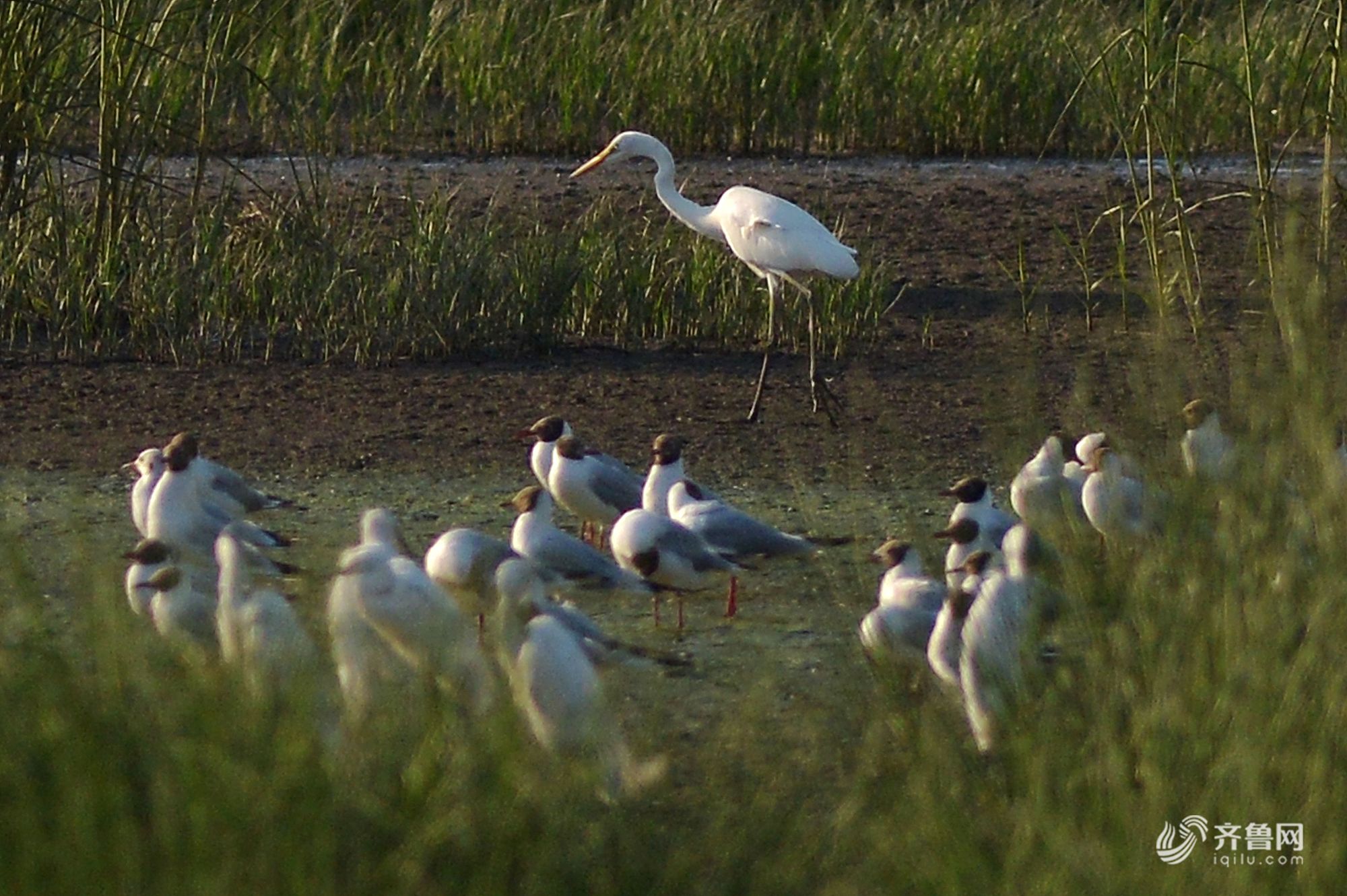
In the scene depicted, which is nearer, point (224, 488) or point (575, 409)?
point (224, 488)

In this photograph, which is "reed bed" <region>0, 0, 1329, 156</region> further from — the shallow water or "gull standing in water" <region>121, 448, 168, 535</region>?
"gull standing in water" <region>121, 448, 168, 535</region>

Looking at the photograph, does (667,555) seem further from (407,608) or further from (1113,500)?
(1113,500)

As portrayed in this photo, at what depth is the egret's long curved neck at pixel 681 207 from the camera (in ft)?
29.0

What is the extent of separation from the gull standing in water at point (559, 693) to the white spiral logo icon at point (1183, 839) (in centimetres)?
80

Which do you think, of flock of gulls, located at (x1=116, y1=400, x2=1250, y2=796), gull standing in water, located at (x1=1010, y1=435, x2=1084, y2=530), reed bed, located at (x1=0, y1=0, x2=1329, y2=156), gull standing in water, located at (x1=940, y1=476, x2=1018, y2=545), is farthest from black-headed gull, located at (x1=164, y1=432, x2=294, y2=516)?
reed bed, located at (x1=0, y1=0, x2=1329, y2=156)

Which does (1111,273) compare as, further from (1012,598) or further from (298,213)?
(1012,598)

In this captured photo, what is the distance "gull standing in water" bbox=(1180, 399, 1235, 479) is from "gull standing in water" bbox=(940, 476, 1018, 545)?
948 millimetres

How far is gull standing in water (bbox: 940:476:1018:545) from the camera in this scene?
18.7 ft

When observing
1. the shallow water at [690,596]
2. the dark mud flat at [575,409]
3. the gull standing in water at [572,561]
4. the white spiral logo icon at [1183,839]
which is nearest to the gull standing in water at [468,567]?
the shallow water at [690,596]

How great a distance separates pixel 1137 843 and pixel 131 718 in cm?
146

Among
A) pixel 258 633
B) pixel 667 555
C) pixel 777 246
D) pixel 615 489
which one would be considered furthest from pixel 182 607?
pixel 777 246

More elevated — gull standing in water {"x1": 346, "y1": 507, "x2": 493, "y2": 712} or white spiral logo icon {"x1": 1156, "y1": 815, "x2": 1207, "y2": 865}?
gull standing in water {"x1": 346, "y1": 507, "x2": 493, "y2": 712}

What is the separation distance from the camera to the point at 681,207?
8.93 meters

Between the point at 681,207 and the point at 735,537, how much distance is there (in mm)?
3301
